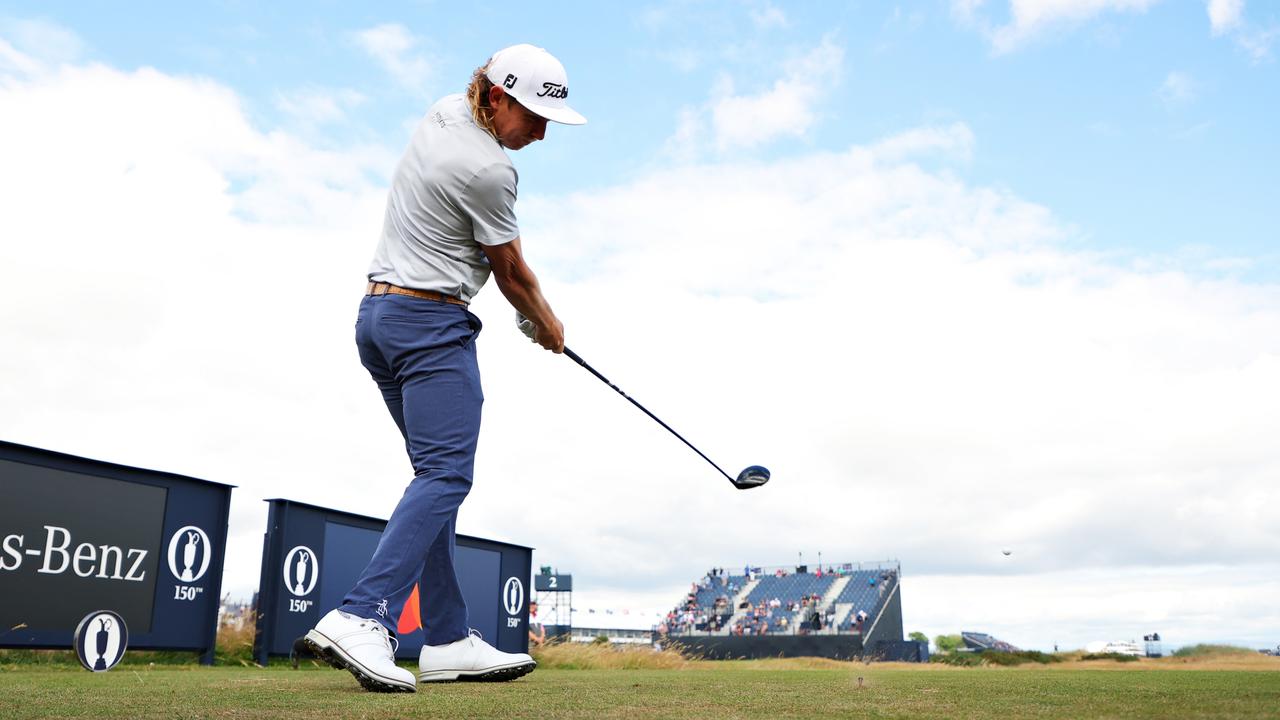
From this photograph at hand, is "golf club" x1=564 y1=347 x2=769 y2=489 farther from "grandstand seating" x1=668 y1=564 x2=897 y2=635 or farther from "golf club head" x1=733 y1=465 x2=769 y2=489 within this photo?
"grandstand seating" x1=668 y1=564 x2=897 y2=635

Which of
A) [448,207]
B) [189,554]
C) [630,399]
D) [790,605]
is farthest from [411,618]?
[790,605]

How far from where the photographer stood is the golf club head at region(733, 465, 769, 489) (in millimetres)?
4430

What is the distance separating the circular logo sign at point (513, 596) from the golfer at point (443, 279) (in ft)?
25.3

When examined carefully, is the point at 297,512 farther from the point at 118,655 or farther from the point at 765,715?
the point at 765,715

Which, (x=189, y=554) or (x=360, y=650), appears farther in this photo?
(x=189, y=554)

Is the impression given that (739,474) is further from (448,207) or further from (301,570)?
(301,570)

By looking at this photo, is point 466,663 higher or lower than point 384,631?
lower

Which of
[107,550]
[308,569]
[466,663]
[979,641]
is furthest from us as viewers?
[979,641]

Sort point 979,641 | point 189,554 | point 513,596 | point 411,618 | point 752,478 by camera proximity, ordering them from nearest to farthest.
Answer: point 752,478
point 189,554
point 411,618
point 513,596
point 979,641

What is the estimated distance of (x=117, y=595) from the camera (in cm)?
583

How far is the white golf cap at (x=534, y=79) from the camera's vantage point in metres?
2.62

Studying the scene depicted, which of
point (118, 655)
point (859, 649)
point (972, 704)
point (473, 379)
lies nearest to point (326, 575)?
point (118, 655)

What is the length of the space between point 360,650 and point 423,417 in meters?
0.61

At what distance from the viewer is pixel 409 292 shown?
2619 mm
